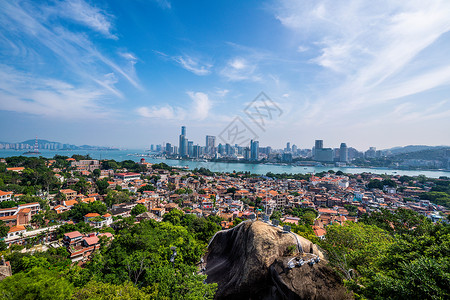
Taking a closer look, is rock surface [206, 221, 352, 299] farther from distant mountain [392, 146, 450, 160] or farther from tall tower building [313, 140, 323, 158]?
tall tower building [313, 140, 323, 158]

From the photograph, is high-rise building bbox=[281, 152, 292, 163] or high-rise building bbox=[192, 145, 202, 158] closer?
high-rise building bbox=[281, 152, 292, 163]

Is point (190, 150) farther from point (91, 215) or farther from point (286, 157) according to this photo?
point (91, 215)

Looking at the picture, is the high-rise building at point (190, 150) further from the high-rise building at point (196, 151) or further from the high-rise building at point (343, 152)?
the high-rise building at point (343, 152)

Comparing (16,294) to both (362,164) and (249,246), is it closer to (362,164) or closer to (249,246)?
(249,246)

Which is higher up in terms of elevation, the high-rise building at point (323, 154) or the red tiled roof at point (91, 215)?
the high-rise building at point (323, 154)

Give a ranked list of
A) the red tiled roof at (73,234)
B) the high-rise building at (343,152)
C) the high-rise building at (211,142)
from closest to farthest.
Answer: the red tiled roof at (73,234)
the high-rise building at (211,142)
the high-rise building at (343,152)

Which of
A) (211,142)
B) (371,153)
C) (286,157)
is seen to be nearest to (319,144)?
(286,157)

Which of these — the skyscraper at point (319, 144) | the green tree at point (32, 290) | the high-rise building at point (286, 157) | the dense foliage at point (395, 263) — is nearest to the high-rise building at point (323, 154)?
the skyscraper at point (319, 144)

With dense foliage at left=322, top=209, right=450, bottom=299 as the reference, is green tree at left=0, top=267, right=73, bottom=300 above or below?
below

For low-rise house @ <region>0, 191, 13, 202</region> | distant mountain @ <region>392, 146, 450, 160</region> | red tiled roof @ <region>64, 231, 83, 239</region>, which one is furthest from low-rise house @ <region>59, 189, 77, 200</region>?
distant mountain @ <region>392, 146, 450, 160</region>
